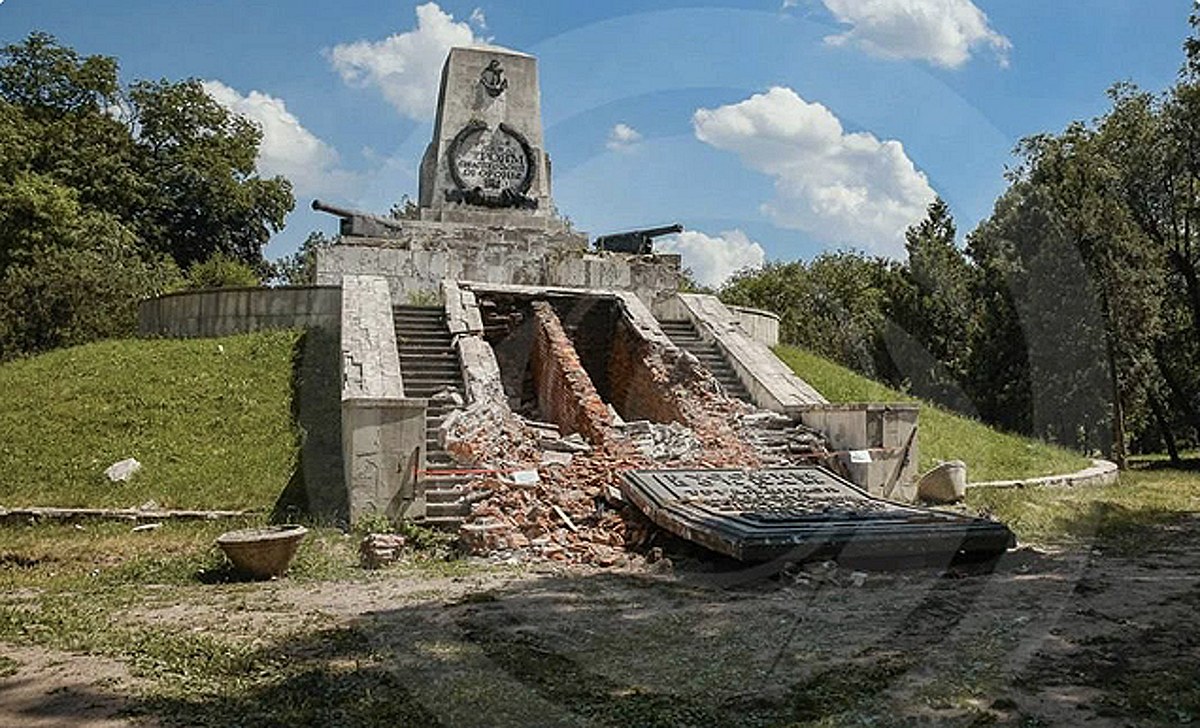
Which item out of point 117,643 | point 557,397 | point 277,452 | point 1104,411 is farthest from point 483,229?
point 1104,411

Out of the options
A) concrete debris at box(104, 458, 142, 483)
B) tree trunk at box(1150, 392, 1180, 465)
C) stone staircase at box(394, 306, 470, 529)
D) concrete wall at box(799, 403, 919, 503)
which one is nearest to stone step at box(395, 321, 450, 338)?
stone staircase at box(394, 306, 470, 529)

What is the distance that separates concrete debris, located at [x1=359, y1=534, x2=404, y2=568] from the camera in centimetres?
835

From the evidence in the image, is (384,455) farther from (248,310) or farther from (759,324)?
(759,324)

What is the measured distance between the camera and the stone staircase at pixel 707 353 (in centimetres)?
1405

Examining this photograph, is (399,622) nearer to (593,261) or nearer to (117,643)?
(117,643)

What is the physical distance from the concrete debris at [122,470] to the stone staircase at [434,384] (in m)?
3.05

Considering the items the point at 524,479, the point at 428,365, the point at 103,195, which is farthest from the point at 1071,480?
the point at 103,195

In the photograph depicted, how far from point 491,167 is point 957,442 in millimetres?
10354

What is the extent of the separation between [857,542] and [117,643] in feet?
17.2

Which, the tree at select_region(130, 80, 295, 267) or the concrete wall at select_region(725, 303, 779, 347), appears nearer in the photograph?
the concrete wall at select_region(725, 303, 779, 347)

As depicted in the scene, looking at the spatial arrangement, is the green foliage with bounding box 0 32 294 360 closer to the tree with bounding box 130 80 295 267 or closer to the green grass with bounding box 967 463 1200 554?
the tree with bounding box 130 80 295 267

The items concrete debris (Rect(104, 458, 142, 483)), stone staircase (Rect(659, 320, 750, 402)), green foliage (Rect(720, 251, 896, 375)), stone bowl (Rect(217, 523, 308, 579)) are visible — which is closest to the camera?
stone bowl (Rect(217, 523, 308, 579))

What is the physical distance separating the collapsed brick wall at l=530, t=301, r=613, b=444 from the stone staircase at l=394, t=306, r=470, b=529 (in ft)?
4.49

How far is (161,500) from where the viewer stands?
34.3 ft
